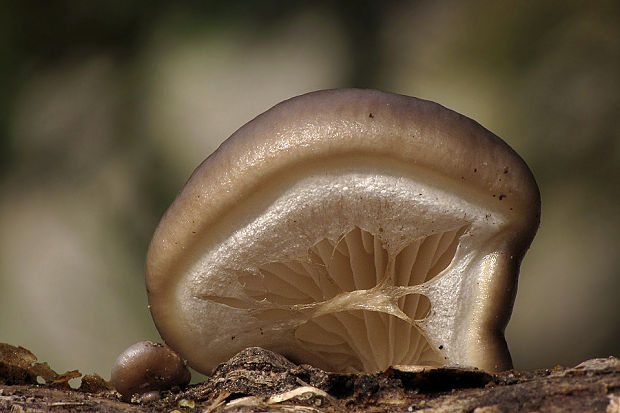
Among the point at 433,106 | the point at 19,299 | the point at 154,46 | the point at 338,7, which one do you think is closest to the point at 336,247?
the point at 433,106

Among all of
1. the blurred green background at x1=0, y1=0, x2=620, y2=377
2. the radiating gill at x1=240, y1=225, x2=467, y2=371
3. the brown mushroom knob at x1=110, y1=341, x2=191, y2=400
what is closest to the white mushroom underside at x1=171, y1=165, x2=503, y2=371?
the radiating gill at x1=240, y1=225, x2=467, y2=371

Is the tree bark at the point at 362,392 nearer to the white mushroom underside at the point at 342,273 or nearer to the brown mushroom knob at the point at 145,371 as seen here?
the brown mushroom knob at the point at 145,371

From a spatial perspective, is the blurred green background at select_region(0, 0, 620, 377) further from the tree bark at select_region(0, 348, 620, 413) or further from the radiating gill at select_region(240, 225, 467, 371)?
the tree bark at select_region(0, 348, 620, 413)

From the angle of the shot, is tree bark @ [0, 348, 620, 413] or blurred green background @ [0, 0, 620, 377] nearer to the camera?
tree bark @ [0, 348, 620, 413]

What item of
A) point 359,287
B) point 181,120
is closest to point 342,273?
point 359,287

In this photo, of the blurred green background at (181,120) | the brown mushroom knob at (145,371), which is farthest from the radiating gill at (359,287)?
the blurred green background at (181,120)
